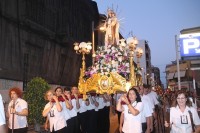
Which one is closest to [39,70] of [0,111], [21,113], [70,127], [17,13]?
[17,13]

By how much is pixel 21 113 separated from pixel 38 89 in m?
4.58

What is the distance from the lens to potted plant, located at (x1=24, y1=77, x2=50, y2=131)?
1085cm

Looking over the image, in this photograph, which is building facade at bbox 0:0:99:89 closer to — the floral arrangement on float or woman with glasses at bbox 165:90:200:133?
the floral arrangement on float

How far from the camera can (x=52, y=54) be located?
19.6 metres

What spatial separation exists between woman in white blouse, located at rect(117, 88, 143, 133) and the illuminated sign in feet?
23.9

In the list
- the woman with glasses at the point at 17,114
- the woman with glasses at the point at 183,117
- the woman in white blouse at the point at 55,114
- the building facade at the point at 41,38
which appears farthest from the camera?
the building facade at the point at 41,38

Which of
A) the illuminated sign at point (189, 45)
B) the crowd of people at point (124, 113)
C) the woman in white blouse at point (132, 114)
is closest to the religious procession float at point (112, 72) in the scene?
the crowd of people at point (124, 113)

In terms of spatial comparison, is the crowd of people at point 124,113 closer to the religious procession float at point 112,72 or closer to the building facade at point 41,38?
the religious procession float at point 112,72

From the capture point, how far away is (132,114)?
19.0 ft

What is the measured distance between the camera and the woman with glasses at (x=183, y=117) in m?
5.21

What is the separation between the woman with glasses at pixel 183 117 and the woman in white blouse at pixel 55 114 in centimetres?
288

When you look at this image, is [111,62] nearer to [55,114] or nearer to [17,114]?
[55,114]

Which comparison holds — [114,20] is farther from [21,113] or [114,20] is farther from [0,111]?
[0,111]

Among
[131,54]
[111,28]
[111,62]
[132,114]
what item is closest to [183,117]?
[132,114]
